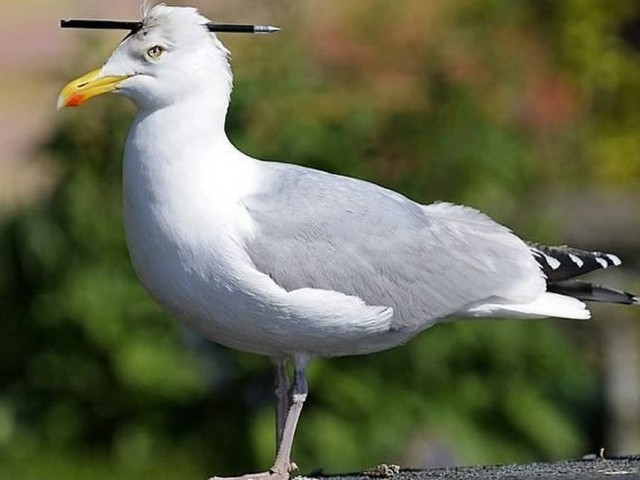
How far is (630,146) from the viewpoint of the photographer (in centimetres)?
863

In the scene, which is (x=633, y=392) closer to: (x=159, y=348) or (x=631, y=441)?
(x=631, y=441)

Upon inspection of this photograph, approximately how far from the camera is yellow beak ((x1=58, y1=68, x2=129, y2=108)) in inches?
162

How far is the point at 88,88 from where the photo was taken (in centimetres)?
411

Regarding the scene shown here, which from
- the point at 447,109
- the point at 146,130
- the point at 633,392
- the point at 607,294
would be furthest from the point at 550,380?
the point at 146,130

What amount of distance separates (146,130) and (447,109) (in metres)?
3.32

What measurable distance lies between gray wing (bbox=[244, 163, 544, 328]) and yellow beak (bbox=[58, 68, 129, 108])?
398 millimetres

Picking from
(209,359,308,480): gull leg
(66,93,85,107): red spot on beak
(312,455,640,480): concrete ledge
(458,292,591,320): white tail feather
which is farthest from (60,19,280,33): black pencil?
(312,455,640,480): concrete ledge

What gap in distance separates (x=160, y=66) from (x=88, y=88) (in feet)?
0.55

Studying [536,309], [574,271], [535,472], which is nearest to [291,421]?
[535,472]

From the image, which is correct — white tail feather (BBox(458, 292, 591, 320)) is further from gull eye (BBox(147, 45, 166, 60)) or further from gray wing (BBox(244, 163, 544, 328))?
gull eye (BBox(147, 45, 166, 60))

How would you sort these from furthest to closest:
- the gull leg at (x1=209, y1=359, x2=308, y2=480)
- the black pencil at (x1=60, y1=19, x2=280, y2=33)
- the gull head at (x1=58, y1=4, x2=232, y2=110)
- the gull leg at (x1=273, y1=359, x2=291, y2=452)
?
the gull leg at (x1=273, y1=359, x2=291, y2=452)
the gull leg at (x1=209, y1=359, x2=308, y2=480)
the gull head at (x1=58, y1=4, x2=232, y2=110)
the black pencil at (x1=60, y1=19, x2=280, y2=33)

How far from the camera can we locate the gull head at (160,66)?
4.12 metres

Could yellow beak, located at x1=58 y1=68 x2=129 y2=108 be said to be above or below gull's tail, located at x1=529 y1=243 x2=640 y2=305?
above

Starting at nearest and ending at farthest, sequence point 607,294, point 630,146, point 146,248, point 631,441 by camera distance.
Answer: point 146,248 → point 607,294 → point 631,441 → point 630,146
